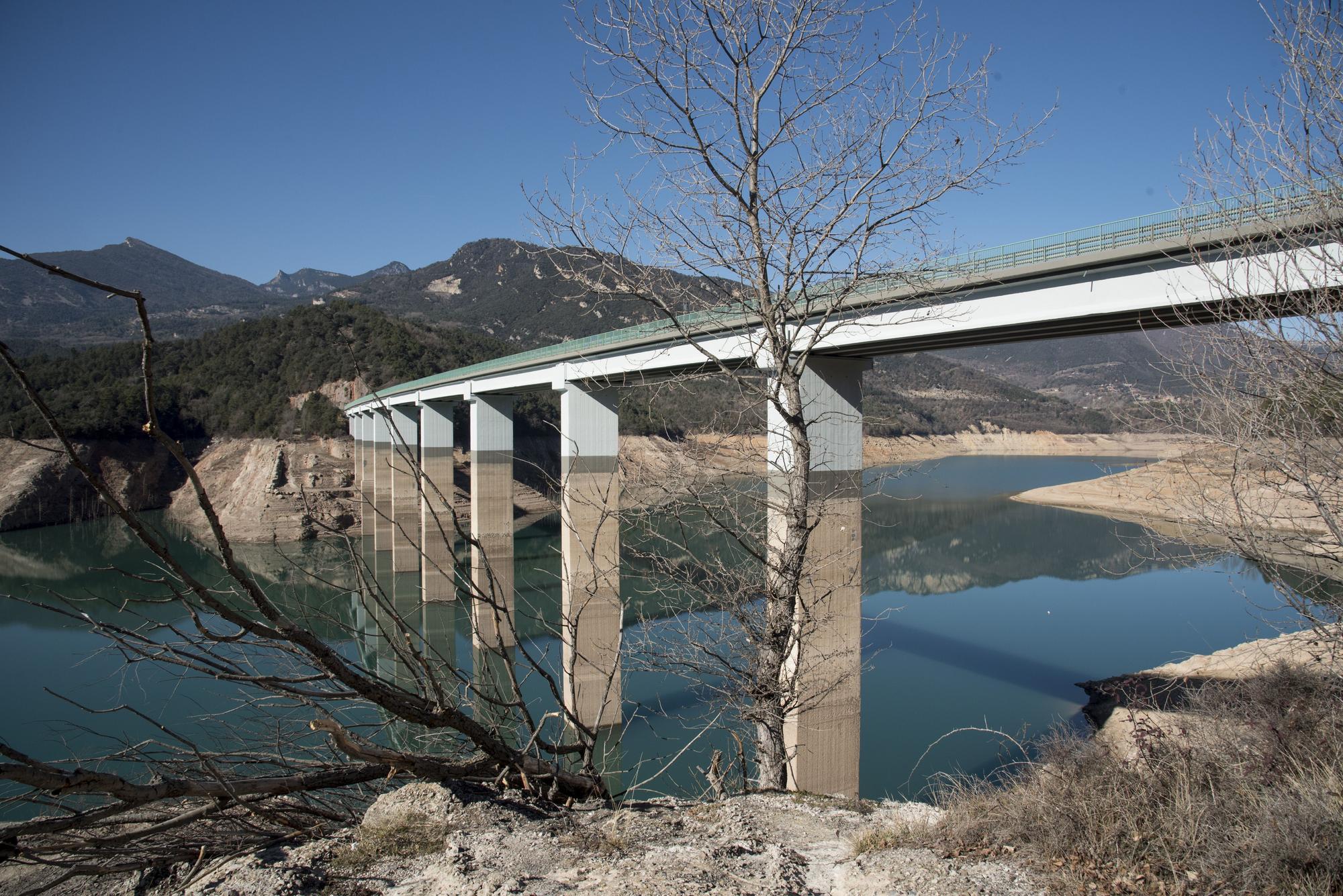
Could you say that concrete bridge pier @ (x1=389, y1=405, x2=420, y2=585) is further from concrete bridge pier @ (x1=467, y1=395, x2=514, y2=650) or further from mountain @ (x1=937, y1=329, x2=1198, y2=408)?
mountain @ (x1=937, y1=329, x2=1198, y2=408)

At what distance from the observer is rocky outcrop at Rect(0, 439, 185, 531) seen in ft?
106

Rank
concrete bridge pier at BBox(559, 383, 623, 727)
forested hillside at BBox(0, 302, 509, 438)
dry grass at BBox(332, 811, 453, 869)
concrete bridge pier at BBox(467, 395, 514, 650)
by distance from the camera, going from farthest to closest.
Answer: forested hillside at BBox(0, 302, 509, 438), concrete bridge pier at BBox(467, 395, 514, 650), concrete bridge pier at BBox(559, 383, 623, 727), dry grass at BBox(332, 811, 453, 869)

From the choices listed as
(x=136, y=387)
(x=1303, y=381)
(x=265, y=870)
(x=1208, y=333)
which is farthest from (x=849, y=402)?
(x=136, y=387)

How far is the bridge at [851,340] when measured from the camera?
18.1 feet

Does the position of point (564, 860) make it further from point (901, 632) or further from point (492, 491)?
point (492, 491)

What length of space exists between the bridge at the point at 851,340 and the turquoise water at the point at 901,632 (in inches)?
33.0

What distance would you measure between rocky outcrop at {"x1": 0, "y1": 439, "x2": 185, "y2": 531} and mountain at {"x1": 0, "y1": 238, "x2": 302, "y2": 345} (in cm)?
2335

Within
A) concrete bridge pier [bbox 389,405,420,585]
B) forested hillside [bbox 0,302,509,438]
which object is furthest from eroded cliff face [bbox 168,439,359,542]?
concrete bridge pier [bbox 389,405,420,585]

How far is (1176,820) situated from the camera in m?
3.26

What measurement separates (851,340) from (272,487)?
30.5m

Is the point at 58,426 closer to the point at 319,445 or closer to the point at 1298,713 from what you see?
the point at 1298,713

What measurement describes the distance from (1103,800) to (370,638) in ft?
67.9

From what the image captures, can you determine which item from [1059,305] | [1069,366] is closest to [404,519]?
[1059,305]

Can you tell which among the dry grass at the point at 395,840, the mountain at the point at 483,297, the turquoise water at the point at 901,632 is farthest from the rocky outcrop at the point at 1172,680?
the mountain at the point at 483,297
